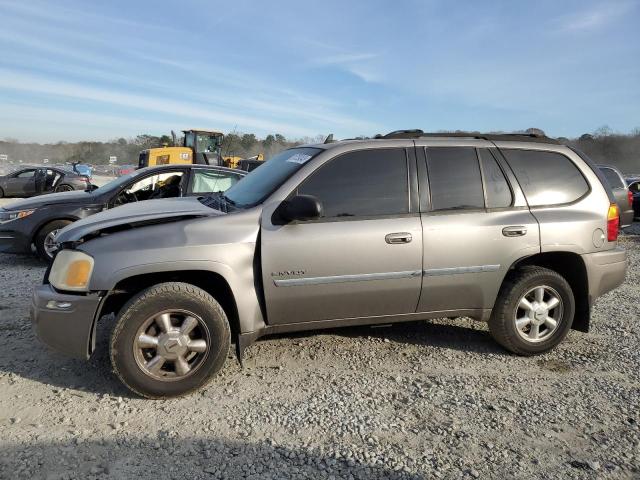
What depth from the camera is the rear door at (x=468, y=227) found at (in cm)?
363

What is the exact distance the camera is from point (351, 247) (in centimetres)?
341

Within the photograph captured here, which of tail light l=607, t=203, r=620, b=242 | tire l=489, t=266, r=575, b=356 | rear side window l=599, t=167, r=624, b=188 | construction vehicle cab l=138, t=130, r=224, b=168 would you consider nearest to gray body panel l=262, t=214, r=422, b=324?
tire l=489, t=266, r=575, b=356

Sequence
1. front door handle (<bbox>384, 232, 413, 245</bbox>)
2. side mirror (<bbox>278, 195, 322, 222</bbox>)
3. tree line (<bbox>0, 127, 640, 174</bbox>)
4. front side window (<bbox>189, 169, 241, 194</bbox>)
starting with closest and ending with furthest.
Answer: side mirror (<bbox>278, 195, 322, 222</bbox>) → front door handle (<bbox>384, 232, 413, 245</bbox>) → front side window (<bbox>189, 169, 241, 194</bbox>) → tree line (<bbox>0, 127, 640, 174</bbox>)

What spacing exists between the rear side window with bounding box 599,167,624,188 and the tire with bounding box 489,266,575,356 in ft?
23.9

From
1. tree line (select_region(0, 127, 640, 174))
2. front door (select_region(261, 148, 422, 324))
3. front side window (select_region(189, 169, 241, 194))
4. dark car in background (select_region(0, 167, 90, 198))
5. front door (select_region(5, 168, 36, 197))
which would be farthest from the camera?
tree line (select_region(0, 127, 640, 174))

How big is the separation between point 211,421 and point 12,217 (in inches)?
214

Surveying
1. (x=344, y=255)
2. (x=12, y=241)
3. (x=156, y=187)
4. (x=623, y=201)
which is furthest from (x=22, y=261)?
(x=623, y=201)

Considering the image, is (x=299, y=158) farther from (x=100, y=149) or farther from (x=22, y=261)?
(x=100, y=149)

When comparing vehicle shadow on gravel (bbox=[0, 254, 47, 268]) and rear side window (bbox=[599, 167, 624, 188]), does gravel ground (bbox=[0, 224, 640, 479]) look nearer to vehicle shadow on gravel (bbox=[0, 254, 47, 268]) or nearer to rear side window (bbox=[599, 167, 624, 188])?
vehicle shadow on gravel (bbox=[0, 254, 47, 268])

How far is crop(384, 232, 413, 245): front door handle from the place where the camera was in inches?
137

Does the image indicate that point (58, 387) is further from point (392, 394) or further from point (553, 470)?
point (553, 470)

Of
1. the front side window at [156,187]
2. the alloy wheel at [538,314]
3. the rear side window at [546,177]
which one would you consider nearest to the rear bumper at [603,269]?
the alloy wheel at [538,314]

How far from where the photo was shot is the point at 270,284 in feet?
10.9

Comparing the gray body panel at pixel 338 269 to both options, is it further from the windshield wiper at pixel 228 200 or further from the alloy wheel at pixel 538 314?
the alloy wheel at pixel 538 314
